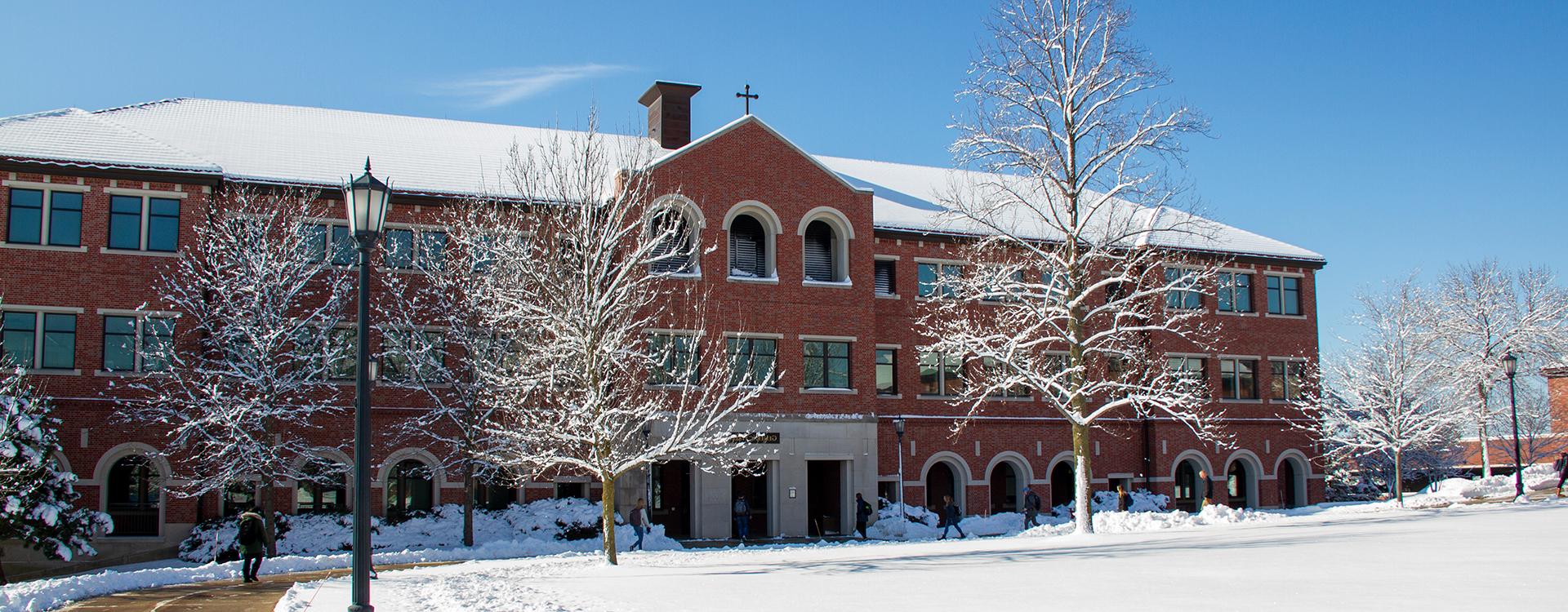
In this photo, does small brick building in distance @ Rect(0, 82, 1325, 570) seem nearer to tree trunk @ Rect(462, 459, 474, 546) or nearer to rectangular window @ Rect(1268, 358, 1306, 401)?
rectangular window @ Rect(1268, 358, 1306, 401)

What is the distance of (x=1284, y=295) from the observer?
141 feet

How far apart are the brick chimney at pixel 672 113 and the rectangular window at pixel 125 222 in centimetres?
1439

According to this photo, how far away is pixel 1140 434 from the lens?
4003 cm

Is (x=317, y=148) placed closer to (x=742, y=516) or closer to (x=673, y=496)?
(x=673, y=496)

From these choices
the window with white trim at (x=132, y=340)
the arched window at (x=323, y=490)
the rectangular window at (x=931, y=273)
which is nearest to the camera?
the window with white trim at (x=132, y=340)

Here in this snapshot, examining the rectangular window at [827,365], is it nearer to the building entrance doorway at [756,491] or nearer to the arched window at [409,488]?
the building entrance doorway at [756,491]

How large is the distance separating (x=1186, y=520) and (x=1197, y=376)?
11.3 metres

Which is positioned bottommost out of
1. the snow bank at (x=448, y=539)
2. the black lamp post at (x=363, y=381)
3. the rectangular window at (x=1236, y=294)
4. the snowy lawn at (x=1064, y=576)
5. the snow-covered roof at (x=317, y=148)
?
the snow bank at (x=448, y=539)

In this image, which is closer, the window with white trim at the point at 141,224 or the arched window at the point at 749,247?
the window with white trim at the point at 141,224

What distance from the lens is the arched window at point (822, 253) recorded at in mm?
34781

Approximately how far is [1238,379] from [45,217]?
115 feet

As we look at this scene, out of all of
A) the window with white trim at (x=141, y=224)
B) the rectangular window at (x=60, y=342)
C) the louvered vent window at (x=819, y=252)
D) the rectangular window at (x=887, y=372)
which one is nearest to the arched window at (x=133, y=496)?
the rectangular window at (x=60, y=342)

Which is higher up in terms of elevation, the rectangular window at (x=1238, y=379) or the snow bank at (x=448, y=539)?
the rectangular window at (x=1238, y=379)

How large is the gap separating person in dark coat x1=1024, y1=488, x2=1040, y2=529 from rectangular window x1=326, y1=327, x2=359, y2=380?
18142 millimetres
